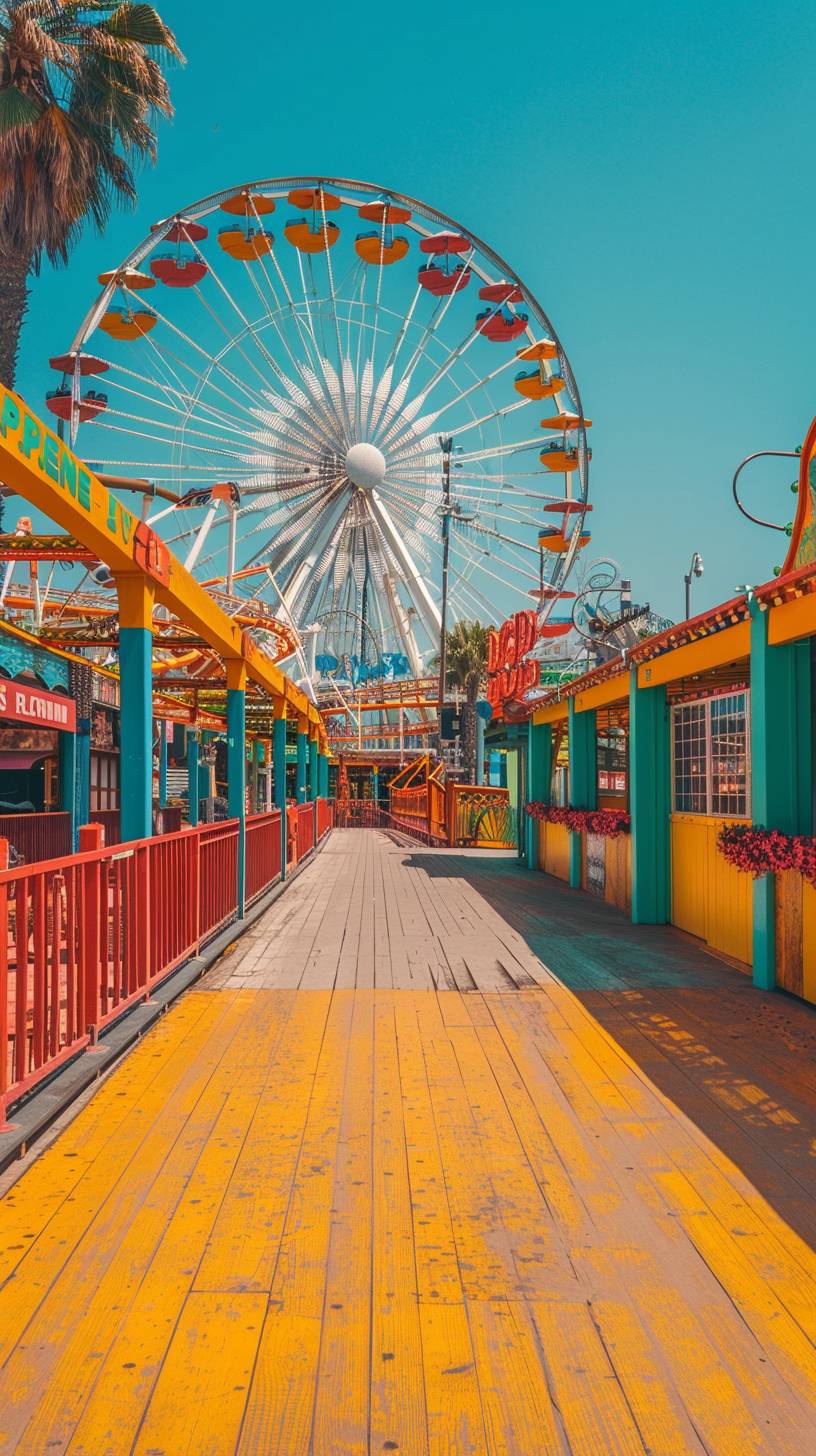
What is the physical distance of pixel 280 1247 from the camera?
121 inches

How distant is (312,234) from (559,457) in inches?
332

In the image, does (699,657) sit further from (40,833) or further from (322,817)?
(322,817)

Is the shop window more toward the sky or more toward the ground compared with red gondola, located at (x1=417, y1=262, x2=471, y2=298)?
more toward the ground

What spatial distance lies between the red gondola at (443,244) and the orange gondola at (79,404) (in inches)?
346

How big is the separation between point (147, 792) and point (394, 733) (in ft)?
124

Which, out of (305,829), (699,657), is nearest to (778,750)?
(699,657)

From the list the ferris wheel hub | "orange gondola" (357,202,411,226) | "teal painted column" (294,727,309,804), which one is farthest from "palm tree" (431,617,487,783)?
"teal painted column" (294,727,309,804)

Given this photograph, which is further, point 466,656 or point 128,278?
point 466,656

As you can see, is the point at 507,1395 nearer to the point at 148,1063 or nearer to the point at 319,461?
the point at 148,1063

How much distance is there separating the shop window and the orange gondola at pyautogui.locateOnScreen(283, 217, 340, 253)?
2030cm

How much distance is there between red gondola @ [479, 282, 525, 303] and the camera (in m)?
28.3

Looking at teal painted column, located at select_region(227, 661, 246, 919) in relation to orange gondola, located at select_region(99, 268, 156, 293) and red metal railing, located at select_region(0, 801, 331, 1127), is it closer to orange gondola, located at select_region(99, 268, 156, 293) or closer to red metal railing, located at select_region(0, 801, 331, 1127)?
red metal railing, located at select_region(0, 801, 331, 1127)

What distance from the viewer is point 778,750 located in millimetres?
6637

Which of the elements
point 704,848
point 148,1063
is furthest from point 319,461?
point 148,1063
